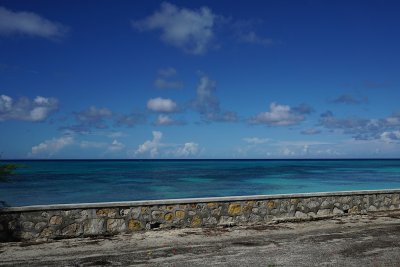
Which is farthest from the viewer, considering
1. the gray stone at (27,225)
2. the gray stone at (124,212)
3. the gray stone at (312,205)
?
the gray stone at (312,205)

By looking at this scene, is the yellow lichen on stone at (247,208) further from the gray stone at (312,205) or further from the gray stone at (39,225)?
the gray stone at (39,225)

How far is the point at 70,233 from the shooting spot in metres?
8.55

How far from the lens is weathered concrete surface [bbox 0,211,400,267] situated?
21.7ft

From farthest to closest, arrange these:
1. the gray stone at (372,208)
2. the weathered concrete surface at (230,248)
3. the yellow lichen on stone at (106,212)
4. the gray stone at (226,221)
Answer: the gray stone at (372,208) < the gray stone at (226,221) < the yellow lichen on stone at (106,212) < the weathered concrete surface at (230,248)

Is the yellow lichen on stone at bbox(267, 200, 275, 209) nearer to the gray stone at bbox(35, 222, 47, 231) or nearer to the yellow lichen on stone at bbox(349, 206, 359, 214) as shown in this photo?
the yellow lichen on stone at bbox(349, 206, 359, 214)

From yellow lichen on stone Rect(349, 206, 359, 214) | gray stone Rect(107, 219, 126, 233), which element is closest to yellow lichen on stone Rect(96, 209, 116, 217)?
gray stone Rect(107, 219, 126, 233)

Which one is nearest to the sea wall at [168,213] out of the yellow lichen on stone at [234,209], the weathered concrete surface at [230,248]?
the yellow lichen on stone at [234,209]

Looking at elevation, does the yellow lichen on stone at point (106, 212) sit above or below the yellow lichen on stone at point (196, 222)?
above

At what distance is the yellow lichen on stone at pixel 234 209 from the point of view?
10008mm

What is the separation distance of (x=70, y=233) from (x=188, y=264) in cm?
345

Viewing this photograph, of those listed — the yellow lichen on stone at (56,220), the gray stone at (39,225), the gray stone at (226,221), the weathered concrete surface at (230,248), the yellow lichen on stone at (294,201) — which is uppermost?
the yellow lichen on stone at (294,201)

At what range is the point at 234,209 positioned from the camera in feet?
33.0

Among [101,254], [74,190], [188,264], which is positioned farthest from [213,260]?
[74,190]

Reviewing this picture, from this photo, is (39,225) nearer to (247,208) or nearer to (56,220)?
(56,220)
